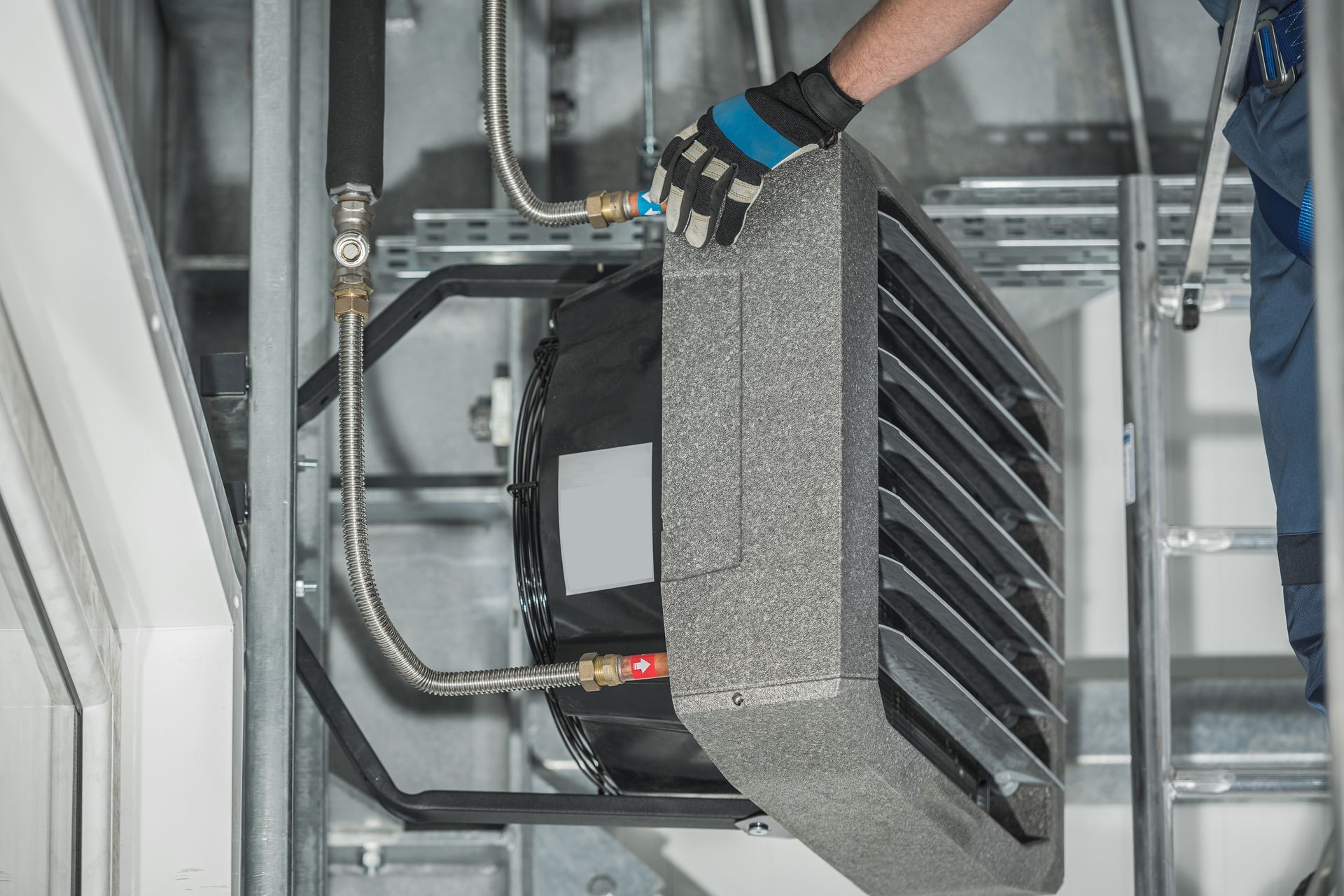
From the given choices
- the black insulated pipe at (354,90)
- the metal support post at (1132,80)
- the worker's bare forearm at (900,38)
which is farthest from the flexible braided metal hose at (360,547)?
the metal support post at (1132,80)

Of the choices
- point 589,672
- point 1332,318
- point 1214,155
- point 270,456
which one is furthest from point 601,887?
point 1332,318

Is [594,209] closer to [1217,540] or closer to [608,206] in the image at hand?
[608,206]

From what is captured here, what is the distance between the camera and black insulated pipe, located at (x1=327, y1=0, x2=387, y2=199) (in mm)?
1034

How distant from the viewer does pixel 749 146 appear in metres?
0.93

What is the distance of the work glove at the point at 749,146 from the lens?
92 centimetres

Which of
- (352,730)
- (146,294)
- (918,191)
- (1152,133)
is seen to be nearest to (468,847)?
(352,730)

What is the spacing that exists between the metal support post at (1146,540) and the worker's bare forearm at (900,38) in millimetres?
465

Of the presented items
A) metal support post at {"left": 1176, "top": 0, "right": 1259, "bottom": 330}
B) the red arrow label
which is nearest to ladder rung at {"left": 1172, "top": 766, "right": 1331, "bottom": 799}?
metal support post at {"left": 1176, "top": 0, "right": 1259, "bottom": 330}

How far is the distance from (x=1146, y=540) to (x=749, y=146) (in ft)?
2.09

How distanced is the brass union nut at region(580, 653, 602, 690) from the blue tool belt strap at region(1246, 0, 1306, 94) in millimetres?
701

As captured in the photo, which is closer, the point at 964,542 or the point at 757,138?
the point at 757,138

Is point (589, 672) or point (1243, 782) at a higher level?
point (589, 672)

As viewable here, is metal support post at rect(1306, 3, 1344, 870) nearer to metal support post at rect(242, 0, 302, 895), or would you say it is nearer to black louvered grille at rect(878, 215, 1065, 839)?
black louvered grille at rect(878, 215, 1065, 839)

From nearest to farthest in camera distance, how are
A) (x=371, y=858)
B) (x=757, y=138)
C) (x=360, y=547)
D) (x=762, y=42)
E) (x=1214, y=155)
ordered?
(x=757, y=138)
(x=360, y=547)
(x=1214, y=155)
(x=371, y=858)
(x=762, y=42)
